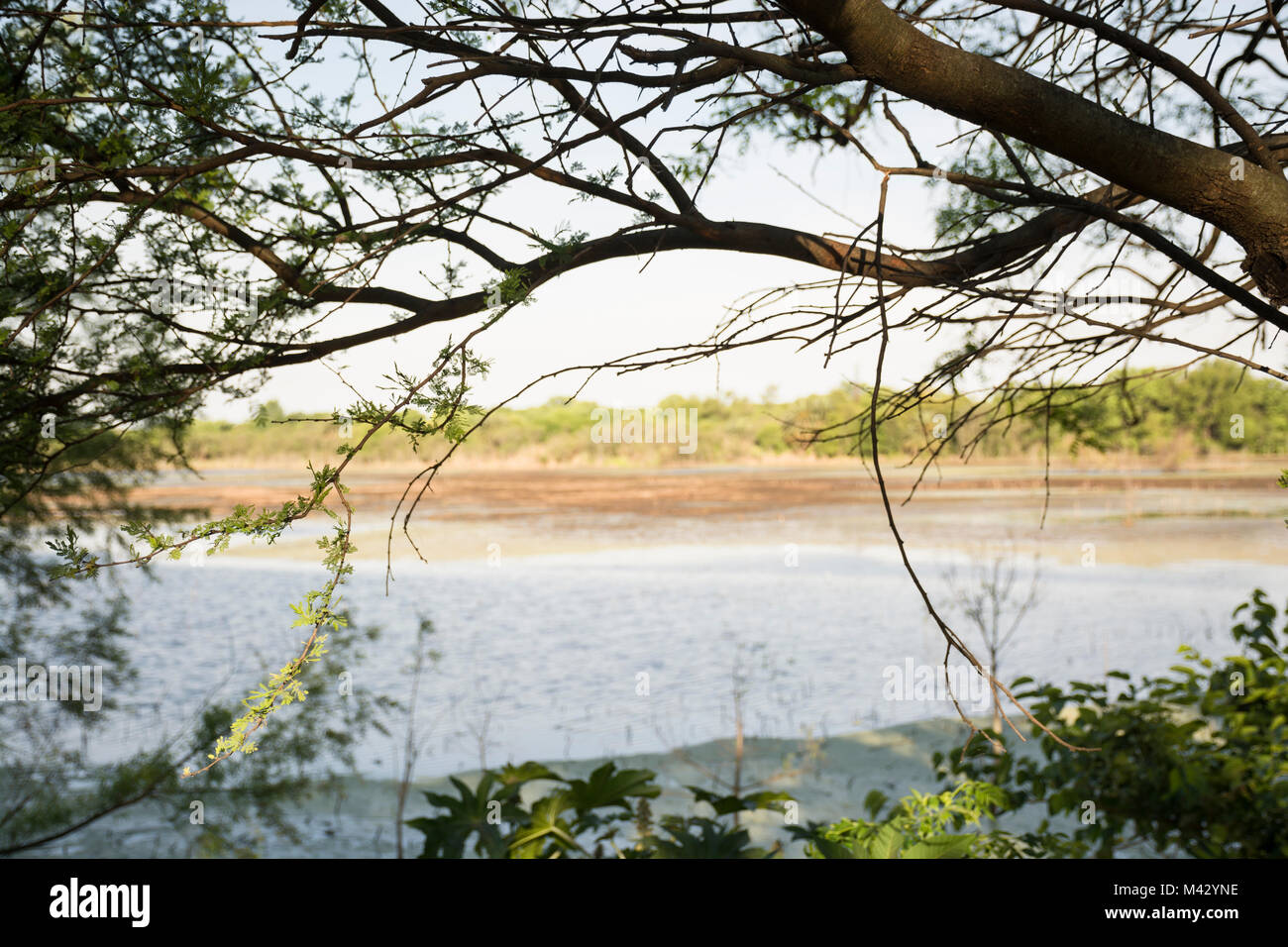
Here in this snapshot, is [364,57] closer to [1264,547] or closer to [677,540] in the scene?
[677,540]

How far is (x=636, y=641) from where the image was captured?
26.3 feet

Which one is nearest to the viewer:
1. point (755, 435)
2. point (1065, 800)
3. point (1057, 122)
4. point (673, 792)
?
point (1057, 122)

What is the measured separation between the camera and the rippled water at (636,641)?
657 centimetres

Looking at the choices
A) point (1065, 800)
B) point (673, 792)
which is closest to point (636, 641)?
point (673, 792)

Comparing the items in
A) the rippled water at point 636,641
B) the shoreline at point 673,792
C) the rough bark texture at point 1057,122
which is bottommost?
the shoreline at point 673,792

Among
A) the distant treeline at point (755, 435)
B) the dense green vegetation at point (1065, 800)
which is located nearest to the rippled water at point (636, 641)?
the distant treeline at point (755, 435)

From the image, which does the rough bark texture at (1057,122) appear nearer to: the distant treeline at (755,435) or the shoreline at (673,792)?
the shoreline at (673,792)

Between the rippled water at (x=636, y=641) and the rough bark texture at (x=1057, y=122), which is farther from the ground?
the rough bark texture at (x=1057, y=122)

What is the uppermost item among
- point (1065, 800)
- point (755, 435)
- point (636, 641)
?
point (755, 435)

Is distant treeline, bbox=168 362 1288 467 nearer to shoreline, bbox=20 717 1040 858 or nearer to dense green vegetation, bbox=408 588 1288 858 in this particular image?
shoreline, bbox=20 717 1040 858

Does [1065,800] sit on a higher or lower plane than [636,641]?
higher

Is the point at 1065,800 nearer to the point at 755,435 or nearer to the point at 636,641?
the point at 636,641
